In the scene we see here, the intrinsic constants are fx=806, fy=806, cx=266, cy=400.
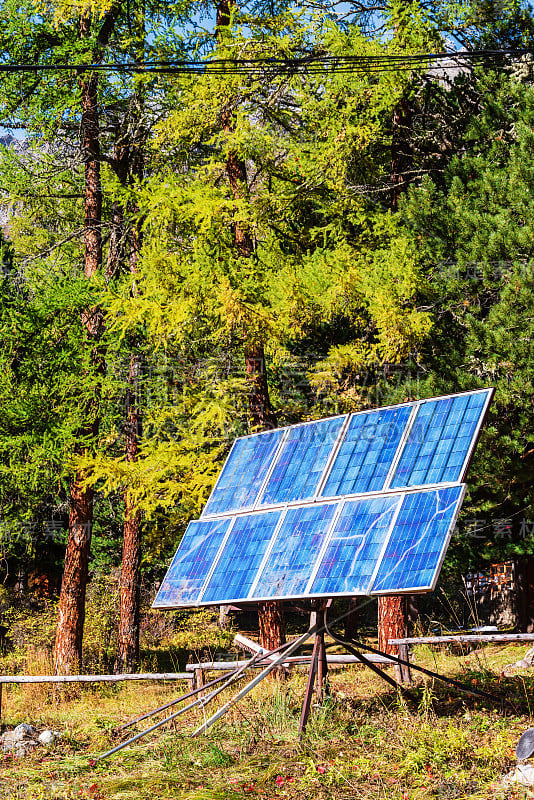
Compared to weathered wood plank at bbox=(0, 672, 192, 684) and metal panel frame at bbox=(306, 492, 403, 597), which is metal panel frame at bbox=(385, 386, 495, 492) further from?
weathered wood plank at bbox=(0, 672, 192, 684)

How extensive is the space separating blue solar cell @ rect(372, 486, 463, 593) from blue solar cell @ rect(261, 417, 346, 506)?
1508 mm

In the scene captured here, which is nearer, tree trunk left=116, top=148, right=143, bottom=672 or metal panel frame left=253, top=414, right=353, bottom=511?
metal panel frame left=253, top=414, right=353, bottom=511

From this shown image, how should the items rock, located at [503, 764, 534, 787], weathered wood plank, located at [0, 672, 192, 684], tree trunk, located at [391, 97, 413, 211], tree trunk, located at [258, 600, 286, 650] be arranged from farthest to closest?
tree trunk, located at [391, 97, 413, 211], tree trunk, located at [258, 600, 286, 650], weathered wood plank, located at [0, 672, 192, 684], rock, located at [503, 764, 534, 787]

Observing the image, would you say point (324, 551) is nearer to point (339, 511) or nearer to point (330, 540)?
point (330, 540)

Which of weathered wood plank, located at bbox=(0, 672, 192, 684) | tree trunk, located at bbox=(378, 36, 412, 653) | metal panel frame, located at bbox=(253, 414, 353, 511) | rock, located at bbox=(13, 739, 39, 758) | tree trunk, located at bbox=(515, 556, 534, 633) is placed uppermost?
tree trunk, located at bbox=(378, 36, 412, 653)

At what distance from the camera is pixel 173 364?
15.3 meters

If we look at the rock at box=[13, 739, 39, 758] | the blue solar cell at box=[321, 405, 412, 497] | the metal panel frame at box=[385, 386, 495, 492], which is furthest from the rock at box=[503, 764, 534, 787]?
the rock at box=[13, 739, 39, 758]

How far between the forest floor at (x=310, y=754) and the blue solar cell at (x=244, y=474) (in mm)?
2210

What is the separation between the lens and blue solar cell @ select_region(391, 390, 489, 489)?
7219 mm

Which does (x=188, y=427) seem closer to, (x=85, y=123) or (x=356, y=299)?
(x=356, y=299)

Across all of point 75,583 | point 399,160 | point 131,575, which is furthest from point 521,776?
point 131,575

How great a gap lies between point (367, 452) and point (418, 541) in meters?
1.63

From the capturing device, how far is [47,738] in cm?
930

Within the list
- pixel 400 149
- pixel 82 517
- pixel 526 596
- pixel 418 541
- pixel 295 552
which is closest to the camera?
pixel 418 541
